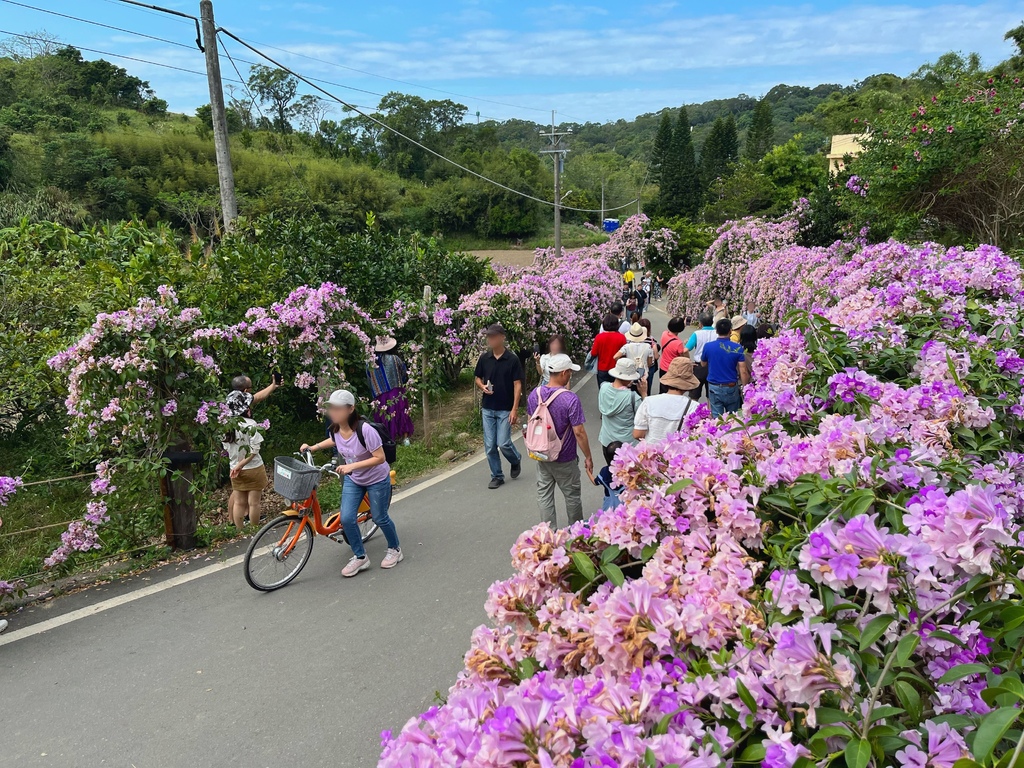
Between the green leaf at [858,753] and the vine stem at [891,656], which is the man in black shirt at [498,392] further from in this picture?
the green leaf at [858,753]

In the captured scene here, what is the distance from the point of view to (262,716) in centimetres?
335

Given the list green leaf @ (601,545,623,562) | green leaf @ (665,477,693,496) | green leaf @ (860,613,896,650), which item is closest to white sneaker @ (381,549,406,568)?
green leaf @ (601,545,623,562)

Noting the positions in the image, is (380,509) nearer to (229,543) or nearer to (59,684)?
(229,543)

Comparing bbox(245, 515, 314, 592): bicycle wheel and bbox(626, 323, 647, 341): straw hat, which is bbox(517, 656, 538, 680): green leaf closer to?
bbox(245, 515, 314, 592): bicycle wheel

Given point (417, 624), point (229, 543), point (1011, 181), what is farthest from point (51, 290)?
point (1011, 181)

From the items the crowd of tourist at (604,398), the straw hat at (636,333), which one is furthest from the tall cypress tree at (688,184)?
the crowd of tourist at (604,398)

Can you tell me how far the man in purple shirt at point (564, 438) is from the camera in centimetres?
480

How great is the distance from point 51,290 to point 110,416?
12.3 ft

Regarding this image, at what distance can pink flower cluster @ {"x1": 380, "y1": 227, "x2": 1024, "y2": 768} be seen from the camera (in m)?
1.17

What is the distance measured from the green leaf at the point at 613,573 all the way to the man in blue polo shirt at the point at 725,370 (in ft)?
17.7

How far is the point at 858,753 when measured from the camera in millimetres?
1089

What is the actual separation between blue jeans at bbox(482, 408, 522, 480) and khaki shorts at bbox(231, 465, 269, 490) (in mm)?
2342

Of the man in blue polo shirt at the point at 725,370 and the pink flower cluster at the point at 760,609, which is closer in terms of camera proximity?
Answer: the pink flower cluster at the point at 760,609

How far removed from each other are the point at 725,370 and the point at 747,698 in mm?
5931
